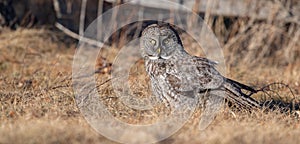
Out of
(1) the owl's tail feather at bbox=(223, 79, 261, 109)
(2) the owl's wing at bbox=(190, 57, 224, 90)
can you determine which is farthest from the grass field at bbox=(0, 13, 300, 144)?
(2) the owl's wing at bbox=(190, 57, 224, 90)

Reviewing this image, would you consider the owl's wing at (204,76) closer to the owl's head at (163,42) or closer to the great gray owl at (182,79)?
the great gray owl at (182,79)

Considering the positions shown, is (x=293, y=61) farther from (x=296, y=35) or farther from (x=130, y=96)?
(x=130, y=96)

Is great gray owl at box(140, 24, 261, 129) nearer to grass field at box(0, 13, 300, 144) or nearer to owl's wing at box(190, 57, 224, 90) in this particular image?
owl's wing at box(190, 57, 224, 90)

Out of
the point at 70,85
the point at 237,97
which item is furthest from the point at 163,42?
the point at 70,85

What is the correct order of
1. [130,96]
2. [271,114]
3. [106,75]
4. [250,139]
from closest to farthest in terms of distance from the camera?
[250,139]
[271,114]
[130,96]
[106,75]

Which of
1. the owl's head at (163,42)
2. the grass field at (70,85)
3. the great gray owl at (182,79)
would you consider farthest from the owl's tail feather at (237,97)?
the owl's head at (163,42)

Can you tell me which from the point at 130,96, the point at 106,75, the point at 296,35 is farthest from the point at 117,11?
the point at 130,96
